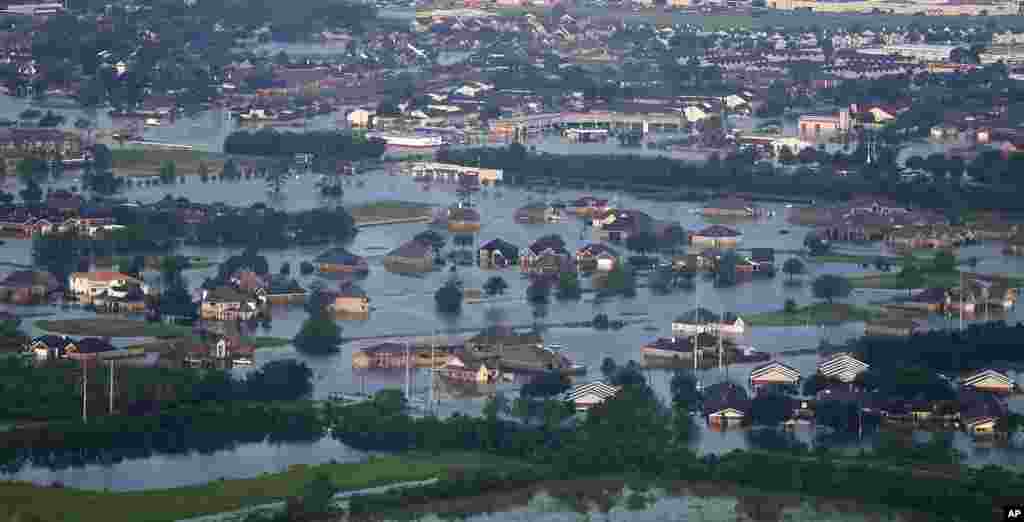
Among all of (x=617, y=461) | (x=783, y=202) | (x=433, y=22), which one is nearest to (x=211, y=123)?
(x=783, y=202)

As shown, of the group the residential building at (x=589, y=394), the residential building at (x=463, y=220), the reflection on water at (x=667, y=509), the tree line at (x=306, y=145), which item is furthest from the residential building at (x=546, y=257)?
the reflection on water at (x=667, y=509)

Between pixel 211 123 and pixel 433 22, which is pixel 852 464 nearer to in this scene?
pixel 211 123

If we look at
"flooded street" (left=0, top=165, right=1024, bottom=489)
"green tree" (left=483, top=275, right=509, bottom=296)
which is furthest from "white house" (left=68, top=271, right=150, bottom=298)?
"green tree" (left=483, top=275, right=509, bottom=296)

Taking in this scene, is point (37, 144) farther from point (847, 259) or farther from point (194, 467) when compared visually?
point (194, 467)

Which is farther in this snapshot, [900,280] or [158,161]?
[158,161]

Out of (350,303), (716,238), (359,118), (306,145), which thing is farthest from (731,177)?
(350,303)
